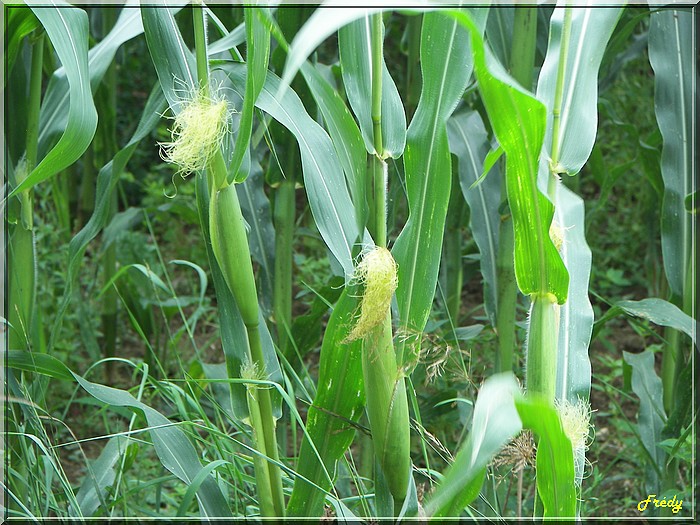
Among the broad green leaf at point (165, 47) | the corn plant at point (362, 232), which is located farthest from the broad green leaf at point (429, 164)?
the broad green leaf at point (165, 47)

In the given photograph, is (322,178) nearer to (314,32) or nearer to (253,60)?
(253,60)

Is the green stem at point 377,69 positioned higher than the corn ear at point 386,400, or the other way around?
the green stem at point 377,69

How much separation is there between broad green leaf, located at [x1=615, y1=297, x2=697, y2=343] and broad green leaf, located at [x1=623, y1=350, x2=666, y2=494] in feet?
0.71

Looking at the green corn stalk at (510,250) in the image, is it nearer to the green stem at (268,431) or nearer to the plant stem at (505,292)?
the plant stem at (505,292)

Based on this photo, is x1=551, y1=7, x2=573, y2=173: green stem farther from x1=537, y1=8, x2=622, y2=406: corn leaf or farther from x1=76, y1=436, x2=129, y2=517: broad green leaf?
x1=76, y1=436, x2=129, y2=517: broad green leaf

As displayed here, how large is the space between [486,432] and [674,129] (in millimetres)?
786

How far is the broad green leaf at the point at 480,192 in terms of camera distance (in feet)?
3.67

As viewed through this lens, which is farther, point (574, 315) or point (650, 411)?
point (650, 411)

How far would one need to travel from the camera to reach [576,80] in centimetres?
65

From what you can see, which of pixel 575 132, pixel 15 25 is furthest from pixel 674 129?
pixel 15 25

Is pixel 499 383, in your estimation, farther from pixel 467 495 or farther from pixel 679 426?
pixel 679 426

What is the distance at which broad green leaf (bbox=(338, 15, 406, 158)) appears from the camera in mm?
645

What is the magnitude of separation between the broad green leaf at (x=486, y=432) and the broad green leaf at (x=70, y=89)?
1.31 ft

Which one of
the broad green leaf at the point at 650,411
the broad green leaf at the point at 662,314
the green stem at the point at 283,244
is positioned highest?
the green stem at the point at 283,244
